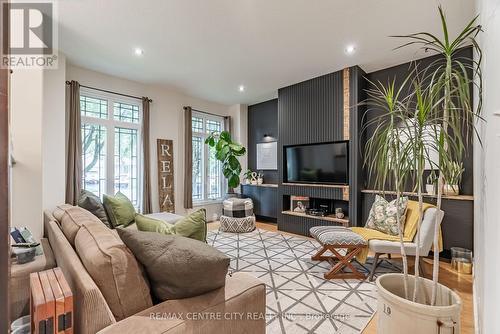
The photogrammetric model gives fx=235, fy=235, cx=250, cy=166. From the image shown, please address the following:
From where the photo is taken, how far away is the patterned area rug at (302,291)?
5.98 feet

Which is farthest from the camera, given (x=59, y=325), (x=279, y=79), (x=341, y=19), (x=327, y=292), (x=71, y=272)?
(x=279, y=79)

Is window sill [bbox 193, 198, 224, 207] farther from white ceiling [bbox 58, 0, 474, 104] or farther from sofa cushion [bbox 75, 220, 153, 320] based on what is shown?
sofa cushion [bbox 75, 220, 153, 320]

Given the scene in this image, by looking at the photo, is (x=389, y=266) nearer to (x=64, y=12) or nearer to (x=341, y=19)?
(x=341, y=19)

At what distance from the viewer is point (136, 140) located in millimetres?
4398

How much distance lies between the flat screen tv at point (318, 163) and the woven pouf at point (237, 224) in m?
1.11

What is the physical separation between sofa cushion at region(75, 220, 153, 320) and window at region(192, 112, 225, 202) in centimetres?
436

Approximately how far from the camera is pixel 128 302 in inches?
37.9

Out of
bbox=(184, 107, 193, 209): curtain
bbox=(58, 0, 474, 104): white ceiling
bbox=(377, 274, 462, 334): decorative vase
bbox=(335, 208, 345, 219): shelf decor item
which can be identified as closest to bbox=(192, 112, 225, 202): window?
bbox=(184, 107, 193, 209): curtain

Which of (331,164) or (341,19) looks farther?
(331,164)

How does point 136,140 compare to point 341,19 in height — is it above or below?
below

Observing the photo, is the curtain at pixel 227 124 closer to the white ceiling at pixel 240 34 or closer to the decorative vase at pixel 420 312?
the white ceiling at pixel 240 34

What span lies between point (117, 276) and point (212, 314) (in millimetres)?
433

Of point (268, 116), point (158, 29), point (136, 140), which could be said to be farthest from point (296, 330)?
point (268, 116)

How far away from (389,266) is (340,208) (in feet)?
4.09
